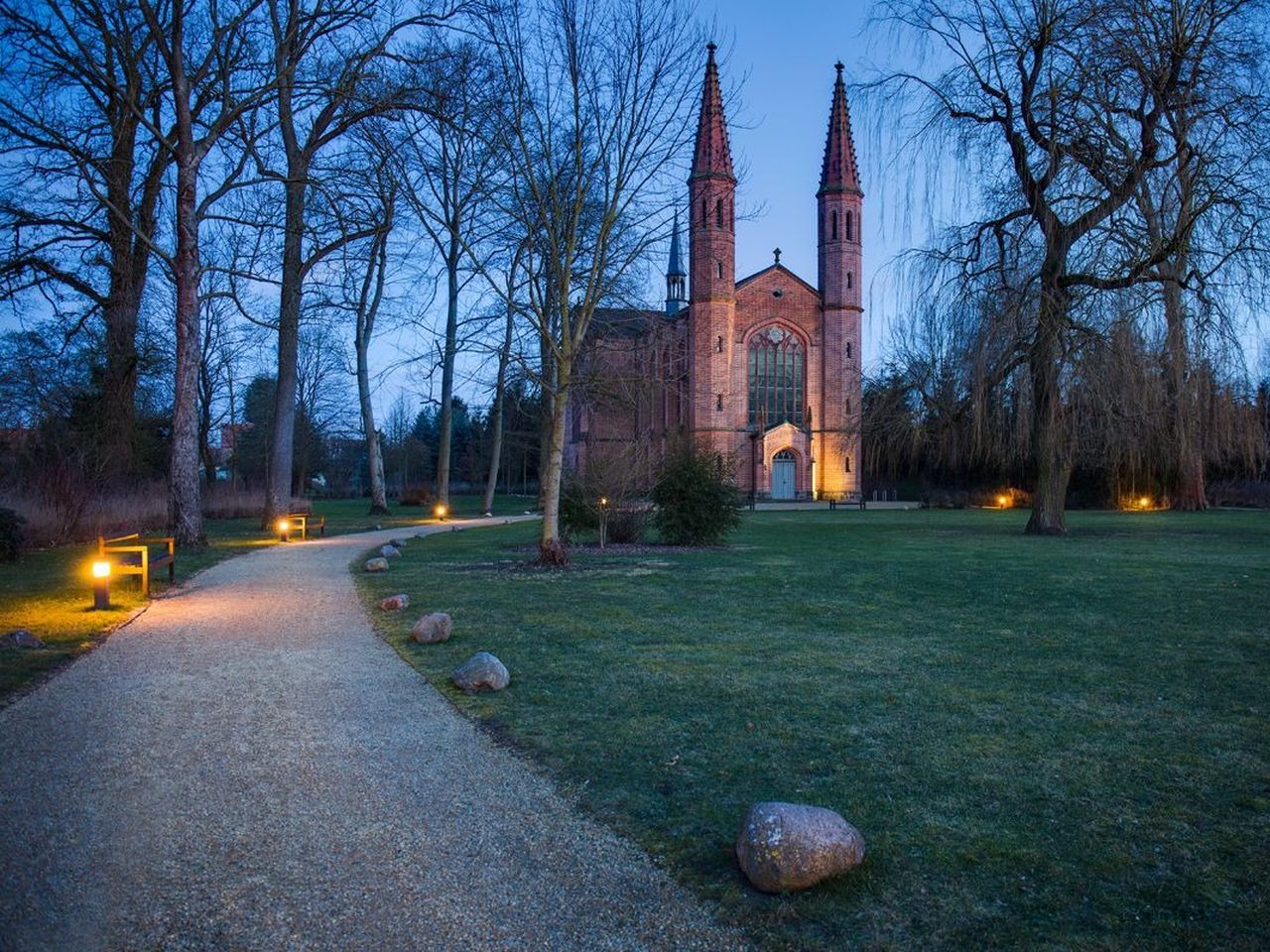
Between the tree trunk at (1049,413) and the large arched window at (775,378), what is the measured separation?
2911cm

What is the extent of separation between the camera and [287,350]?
865 inches

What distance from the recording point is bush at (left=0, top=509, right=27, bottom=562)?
1420 centimetres

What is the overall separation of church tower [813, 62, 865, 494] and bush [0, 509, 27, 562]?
39997 mm

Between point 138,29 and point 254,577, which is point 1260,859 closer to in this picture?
point 254,577

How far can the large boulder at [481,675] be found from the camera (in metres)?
5.95

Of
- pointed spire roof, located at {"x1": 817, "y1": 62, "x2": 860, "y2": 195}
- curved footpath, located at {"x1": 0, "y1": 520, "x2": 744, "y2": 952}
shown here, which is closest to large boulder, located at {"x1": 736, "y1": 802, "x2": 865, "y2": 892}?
curved footpath, located at {"x1": 0, "y1": 520, "x2": 744, "y2": 952}

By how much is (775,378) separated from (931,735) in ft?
153

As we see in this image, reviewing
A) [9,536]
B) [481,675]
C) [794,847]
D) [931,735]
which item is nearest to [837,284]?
[9,536]

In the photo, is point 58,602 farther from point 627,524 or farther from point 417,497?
Answer: point 417,497

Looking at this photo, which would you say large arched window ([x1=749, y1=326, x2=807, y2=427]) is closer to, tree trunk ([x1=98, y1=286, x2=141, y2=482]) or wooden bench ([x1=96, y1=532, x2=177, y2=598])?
tree trunk ([x1=98, y1=286, x2=141, y2=482])

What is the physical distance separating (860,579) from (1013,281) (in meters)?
7.65

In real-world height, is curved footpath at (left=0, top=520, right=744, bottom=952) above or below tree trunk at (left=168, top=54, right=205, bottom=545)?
below

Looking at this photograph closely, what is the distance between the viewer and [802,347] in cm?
5094

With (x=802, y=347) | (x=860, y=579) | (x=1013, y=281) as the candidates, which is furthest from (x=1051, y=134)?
(x=802, y=347)
